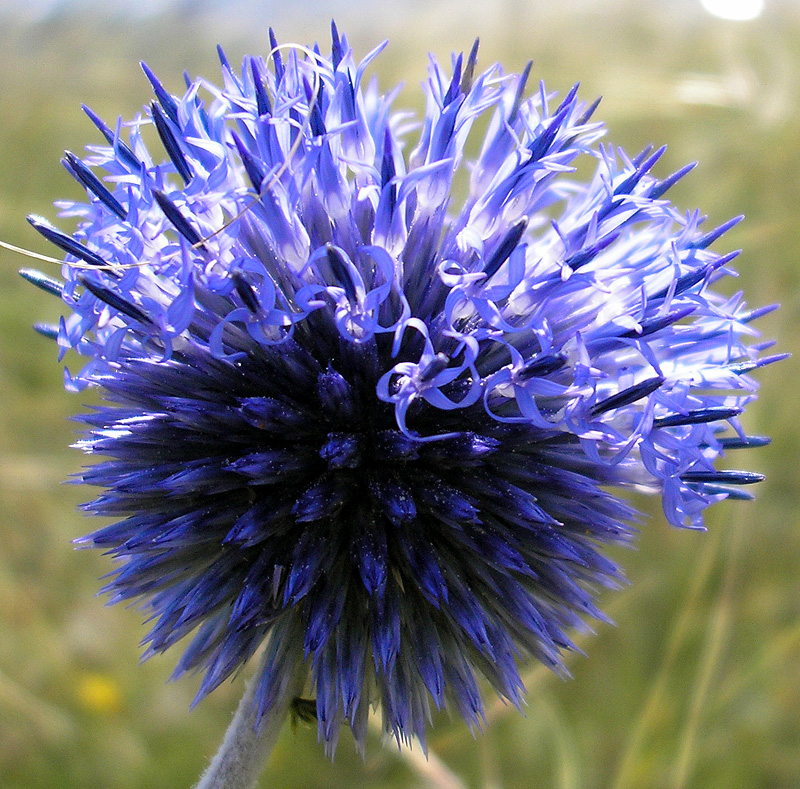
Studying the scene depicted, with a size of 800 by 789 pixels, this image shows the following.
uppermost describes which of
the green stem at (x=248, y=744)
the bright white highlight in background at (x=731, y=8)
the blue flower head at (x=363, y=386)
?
the bright white highlight in background at (x=731, y=8)

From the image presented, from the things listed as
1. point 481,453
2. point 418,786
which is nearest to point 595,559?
point 481,453

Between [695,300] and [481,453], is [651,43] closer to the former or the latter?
[695,300]

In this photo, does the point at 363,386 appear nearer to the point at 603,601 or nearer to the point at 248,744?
the point at 248,744

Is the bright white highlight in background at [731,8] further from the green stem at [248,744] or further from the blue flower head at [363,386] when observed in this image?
the green stem at [248,744]

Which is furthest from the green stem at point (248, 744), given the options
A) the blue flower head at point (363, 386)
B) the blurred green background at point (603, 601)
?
the blurred green background at point (603, 601)

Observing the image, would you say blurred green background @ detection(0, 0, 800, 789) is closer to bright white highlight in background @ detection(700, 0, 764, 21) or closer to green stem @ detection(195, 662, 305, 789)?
bright white highlight in background @ detection(700, 0, 764, 21)

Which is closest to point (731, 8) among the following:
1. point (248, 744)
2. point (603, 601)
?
point (603, 601)

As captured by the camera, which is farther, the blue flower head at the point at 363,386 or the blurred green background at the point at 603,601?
the blurred green background at the point at 603,601
